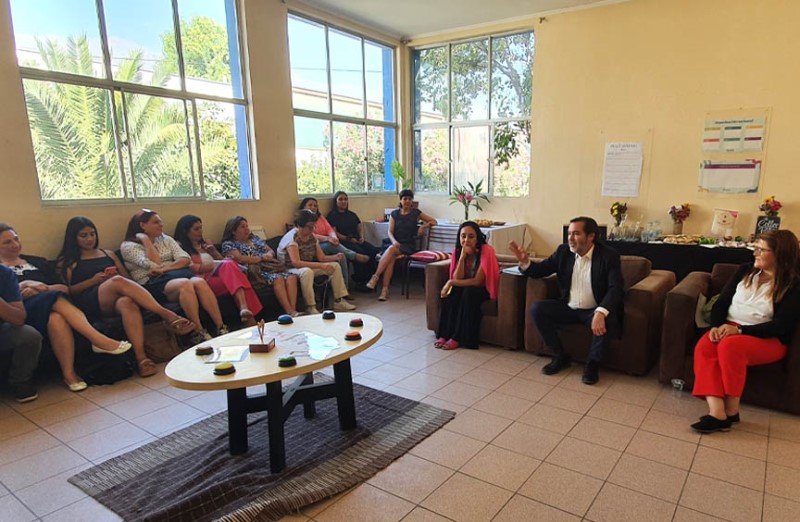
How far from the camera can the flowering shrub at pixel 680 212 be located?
5027mm

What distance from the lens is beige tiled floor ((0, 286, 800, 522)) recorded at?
A: 1915 millimetres

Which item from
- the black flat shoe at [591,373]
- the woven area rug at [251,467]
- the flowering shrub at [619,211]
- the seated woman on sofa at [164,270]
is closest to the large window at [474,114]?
the flowering shrub at [619,211]

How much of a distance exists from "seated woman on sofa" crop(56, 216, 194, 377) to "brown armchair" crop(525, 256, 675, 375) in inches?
104

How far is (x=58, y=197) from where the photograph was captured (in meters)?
3.80

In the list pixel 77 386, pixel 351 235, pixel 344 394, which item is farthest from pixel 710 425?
pixel 351 235

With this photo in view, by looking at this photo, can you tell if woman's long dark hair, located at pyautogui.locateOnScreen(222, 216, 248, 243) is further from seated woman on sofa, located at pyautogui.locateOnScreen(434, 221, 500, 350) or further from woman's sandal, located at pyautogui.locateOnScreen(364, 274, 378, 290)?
seated woman on sofa, located at pyautogui.locateOnScreen(434, 221, 500, 350)

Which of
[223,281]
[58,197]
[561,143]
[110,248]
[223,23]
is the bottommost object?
[223,281]

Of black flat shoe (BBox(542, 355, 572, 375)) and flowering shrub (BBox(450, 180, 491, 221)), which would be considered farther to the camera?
flowering shrub (BBox(450, 180, 491, 221))

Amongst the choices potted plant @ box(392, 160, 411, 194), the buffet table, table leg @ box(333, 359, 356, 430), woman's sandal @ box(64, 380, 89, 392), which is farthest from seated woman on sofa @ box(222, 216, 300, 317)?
the buffet table

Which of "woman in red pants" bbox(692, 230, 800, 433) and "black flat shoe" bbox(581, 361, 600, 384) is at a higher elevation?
"woman in red pants" bbox(692, 230, 800, 433)

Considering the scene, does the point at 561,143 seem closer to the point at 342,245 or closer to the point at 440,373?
the point at 342,245

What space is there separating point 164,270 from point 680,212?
509 cm

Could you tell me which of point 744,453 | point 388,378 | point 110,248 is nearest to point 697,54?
point 744,453

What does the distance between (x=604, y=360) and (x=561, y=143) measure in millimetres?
3375
